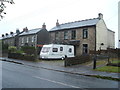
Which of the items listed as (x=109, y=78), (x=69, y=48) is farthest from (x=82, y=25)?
(x=109, y=78)

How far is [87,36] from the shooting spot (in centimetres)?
3284

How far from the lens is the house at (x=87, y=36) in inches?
1258

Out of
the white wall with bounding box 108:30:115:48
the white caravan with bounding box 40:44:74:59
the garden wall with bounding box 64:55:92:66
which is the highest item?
the white wall with bounding box 108:30:115:48

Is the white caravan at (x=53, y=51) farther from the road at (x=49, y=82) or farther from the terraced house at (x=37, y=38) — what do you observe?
the terraced house at (x=37, y=38)

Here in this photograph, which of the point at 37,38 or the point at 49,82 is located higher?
the point at 37,38

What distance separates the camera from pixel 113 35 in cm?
4053

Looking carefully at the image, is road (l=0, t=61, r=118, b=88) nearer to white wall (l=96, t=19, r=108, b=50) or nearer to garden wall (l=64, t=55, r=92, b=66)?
garden wall (l=64, t=55, r=92, b=66)

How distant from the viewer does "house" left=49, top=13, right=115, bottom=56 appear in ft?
105

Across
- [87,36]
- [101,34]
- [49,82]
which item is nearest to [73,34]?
[87,36]

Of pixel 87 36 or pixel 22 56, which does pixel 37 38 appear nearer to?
pixel 87 36

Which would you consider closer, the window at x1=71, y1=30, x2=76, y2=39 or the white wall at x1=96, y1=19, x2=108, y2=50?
the white wall at x1=96, y1=19, x2=108, y2=50

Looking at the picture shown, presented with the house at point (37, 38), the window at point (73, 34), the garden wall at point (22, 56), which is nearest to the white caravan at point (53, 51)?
the garden wall at point (22, 56)

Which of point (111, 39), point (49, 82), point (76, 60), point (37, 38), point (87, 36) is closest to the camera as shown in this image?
point (49, 82)

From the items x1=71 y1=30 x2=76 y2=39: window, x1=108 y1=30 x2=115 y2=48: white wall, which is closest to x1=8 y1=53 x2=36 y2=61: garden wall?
x1=71 y1=30 x2=76 y2=39: window
